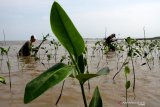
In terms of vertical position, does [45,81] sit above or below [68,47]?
below

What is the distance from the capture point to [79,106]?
373cm

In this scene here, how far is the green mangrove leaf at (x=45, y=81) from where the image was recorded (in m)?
1.08

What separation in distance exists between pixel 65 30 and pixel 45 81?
1.09 ft

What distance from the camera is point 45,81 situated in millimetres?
1150

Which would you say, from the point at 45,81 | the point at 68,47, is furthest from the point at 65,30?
the point at 45,81

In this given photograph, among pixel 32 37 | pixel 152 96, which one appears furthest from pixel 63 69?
pixel 32 37

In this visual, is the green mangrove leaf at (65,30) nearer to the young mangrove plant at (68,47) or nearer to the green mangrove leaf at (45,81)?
the young mangrove plant at (68,47)

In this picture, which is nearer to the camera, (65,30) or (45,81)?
(45,81)

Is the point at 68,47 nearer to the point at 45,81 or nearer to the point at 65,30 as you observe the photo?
the point at 65,30

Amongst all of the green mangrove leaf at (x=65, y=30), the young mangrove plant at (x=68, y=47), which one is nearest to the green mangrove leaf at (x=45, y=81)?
the young mangrove plant at (x=68, y=47)

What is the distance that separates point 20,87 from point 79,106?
173 centimetres

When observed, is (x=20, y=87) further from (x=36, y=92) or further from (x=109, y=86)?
(x=36, y=92)

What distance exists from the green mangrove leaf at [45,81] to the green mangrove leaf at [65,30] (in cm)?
14

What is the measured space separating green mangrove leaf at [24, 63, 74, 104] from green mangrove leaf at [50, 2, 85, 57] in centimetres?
14
